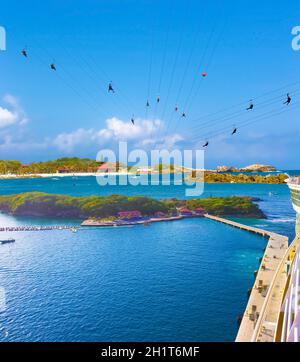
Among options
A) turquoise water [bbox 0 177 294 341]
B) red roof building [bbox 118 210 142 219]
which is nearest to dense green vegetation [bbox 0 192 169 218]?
red roof building [bbox 118 210 142 219]

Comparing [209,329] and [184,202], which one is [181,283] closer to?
[209,329]

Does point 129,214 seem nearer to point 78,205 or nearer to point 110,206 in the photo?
point 110,206

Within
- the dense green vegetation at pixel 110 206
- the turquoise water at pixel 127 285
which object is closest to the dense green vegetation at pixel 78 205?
the dense green vegetation at pixel 110 206

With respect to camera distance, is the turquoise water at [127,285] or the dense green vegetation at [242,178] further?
the dense green vegetation at [242,178]

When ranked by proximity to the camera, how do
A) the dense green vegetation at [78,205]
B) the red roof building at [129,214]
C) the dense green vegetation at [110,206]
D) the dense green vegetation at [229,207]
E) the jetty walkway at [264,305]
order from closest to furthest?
the jetty walkway at [264,305] → the red roof building at [129,214] → the dense green vegetation at [110,206] → the dense green vegetation at [78,205] → the dense green vegetation at [229,207]

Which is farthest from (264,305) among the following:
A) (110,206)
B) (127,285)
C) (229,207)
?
(229,207)

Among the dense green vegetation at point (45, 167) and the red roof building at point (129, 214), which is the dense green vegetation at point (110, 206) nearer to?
the red roof building at point (129, 214)
